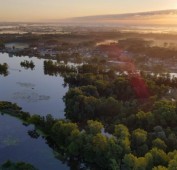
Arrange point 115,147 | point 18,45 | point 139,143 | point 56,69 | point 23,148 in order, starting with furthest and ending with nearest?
1. point 18,45
2. point 56,69
3. point 23,148
4. point 139,143
5. point 115,147

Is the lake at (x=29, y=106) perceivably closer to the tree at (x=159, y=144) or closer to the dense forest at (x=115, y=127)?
the dense forest at (x=115, y=127)

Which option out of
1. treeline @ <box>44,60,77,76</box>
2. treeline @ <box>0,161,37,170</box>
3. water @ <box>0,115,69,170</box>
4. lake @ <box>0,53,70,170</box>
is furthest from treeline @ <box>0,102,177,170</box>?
treeline @ <box>44,60,77,76</box>

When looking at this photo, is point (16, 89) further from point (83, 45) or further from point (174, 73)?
point (83, 45)

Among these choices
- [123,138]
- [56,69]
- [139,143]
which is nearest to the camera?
[123,138]

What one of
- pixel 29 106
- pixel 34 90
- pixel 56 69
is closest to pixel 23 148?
pixel 29 106

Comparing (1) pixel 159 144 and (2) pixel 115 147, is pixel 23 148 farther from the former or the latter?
(1) pixel 159 144

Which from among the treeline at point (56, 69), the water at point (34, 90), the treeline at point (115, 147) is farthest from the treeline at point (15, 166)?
the treeline at point (56, 69)
